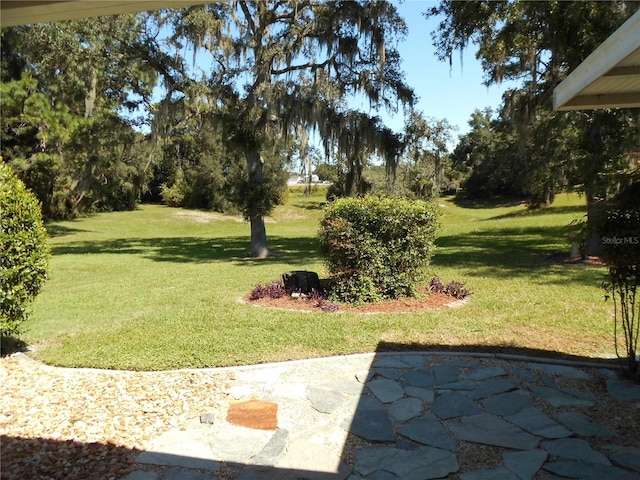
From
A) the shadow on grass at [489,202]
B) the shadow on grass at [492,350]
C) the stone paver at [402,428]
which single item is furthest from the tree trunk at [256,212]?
the shadow on grass at [489,202]

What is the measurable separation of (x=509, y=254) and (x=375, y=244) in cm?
702

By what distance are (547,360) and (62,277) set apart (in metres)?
9.68

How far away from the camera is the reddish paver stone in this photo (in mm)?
2998

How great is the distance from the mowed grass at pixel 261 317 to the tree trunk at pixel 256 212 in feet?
2.61

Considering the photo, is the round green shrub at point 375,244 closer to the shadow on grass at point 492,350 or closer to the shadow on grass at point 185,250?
the shadow on grass at point 492,350

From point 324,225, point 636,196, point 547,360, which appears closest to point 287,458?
point 547,360

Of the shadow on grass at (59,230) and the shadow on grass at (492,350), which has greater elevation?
the shadow on grass at (59,230)

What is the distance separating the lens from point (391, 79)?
11773 mm

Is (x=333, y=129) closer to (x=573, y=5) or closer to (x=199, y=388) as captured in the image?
(x=573, y=5)

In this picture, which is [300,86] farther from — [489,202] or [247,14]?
[489,202]

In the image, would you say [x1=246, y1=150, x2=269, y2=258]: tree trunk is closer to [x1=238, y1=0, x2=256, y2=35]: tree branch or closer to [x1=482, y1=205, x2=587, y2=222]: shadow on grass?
[x1=238, y1=0, x2=256, y2=35]: tree branch

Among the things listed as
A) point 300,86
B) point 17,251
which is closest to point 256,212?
point 300,86

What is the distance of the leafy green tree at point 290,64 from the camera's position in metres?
11.1

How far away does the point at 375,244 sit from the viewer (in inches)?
249
